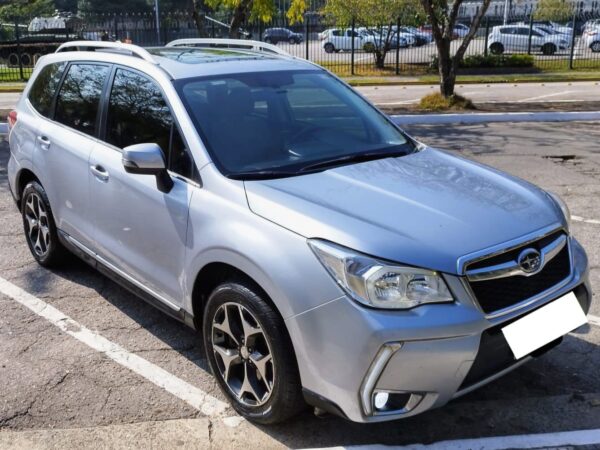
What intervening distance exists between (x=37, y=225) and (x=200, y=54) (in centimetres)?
194

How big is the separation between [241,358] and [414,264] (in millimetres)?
1039

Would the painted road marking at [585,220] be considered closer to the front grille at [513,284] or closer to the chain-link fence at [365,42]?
the front grille at [513,284]

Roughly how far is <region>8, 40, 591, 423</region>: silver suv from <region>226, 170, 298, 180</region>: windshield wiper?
0.5 inches

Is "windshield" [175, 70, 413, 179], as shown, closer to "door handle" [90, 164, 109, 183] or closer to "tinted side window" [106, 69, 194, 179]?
"tinted side window" [106, 69, 194, 179]

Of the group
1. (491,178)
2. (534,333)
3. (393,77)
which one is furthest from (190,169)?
(393,77)

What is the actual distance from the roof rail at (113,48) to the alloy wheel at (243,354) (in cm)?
176

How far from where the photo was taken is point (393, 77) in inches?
1003

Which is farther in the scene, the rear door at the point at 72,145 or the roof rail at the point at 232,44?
the roof rail at the point at 232,44

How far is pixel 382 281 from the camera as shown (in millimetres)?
2758

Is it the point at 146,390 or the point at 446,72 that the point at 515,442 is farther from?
the point at 446,72

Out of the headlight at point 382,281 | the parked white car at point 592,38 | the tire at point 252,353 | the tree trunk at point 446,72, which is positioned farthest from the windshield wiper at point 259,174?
the parked white car at point 592,38

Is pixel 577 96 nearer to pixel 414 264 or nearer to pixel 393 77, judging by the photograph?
pixel 393 77

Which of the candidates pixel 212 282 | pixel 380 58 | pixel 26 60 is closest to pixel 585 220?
pixel 212 282

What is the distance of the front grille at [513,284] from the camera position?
2.86m
